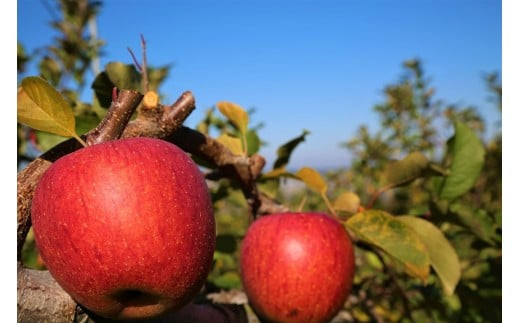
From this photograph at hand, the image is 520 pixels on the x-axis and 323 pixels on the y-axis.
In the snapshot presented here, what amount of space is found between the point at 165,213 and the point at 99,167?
87 mm

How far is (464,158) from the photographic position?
1.17 metres

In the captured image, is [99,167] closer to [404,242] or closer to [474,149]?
[404,242]

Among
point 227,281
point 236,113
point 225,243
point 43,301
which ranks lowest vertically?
point 227,281

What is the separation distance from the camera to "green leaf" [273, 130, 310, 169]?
3.74 feet

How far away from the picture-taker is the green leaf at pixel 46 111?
A: 0.60 m

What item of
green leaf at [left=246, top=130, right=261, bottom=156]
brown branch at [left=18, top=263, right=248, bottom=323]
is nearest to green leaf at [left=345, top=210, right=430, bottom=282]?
green leaf at [left=246, top=130, right=261, bottom=156]

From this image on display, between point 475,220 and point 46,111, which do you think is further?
point 475,220

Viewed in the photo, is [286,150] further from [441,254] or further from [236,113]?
[441,254]

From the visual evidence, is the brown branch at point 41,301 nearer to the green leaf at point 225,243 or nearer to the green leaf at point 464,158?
the green leaf at point 225,243

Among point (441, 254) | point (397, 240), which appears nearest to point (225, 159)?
point (397, 240)

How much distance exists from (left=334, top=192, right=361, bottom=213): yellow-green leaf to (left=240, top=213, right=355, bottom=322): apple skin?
0.34 ft

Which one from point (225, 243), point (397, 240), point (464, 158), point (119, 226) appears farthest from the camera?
point (225, 243)

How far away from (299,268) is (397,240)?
0.20 m

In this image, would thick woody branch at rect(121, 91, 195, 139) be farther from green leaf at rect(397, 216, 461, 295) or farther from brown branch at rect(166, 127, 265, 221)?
green leaf at rect(397, 216, 461, 295)
